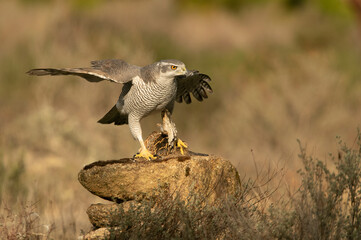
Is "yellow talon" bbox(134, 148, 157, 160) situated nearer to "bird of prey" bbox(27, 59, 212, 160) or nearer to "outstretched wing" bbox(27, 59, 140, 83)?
"bird of prey" bbox(27, 59, 212, 160)

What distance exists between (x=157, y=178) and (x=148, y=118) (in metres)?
12.4

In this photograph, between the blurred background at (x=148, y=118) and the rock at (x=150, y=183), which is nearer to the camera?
the rock at (x=150, y=183)

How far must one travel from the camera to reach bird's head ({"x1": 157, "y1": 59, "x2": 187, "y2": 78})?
19.0 ft

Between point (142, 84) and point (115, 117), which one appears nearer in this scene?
point (142, 84)

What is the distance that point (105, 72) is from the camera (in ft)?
19.3

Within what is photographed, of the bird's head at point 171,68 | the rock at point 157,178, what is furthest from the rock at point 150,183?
the bird's head at point 171,68

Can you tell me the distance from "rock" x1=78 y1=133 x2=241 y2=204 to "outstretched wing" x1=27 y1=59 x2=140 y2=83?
858 mm

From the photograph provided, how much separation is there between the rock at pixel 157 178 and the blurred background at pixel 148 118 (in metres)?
1.49

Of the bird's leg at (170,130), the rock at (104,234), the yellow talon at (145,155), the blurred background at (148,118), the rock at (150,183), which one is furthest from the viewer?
the blurred background at (148,118)

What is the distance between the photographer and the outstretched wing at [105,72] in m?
5.71

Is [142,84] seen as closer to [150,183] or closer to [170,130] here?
[170,130]

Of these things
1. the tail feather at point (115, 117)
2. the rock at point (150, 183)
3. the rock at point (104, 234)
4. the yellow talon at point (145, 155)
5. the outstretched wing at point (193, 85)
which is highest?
the outstretched wing at point (193, 85)

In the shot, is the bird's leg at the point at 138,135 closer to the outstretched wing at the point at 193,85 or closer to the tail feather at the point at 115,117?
the tail feather at the point at 115,117

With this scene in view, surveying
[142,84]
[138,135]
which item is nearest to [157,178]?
[138,135]
